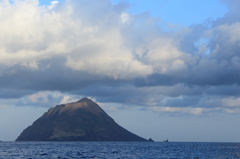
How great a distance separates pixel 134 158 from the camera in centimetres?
11469

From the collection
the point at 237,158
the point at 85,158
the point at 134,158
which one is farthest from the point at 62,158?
the point at 237,158

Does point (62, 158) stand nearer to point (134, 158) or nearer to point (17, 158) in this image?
point (17, 158)

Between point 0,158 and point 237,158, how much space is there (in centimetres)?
8492

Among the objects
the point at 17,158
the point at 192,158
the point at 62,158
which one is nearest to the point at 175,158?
the point at 192,158

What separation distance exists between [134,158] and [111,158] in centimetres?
849

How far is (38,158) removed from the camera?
4259 inches

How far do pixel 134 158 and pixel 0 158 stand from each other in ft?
152

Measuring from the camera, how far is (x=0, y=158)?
108m

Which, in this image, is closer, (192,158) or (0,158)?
(0,158)

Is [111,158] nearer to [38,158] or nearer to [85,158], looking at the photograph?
[85,158]

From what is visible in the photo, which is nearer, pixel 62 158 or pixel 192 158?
pixel 62 158

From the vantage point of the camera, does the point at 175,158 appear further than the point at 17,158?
Yes

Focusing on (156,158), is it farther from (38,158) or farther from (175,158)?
(38,158)

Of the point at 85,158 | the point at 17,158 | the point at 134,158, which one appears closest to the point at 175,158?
the point at 134,158
